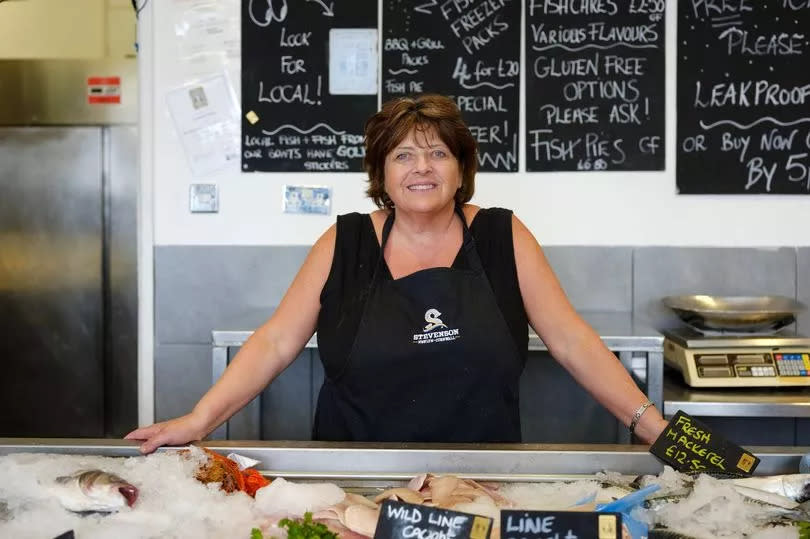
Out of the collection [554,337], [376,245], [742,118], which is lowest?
[554,337]

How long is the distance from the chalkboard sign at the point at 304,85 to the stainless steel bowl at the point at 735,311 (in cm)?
137

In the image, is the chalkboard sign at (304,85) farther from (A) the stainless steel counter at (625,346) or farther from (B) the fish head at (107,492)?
(B) the fish head at (107,492)

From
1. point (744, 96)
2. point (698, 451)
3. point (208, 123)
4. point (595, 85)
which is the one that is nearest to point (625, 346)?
point (595, 85)

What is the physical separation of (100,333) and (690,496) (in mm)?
3908

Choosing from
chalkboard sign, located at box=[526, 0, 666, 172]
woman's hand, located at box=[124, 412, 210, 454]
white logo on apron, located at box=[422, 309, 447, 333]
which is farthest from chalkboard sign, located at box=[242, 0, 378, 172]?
woman's hand, located at box=[124, 412, 210, 454]

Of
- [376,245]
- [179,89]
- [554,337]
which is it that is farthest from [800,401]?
[179,89]

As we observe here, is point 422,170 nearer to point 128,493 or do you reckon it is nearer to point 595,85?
point 128,493

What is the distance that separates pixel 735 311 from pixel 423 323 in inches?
58.9

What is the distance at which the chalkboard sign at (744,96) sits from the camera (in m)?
3.27

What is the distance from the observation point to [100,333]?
15.0 ft

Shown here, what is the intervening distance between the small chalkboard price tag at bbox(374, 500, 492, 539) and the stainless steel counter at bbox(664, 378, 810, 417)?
1845 mm

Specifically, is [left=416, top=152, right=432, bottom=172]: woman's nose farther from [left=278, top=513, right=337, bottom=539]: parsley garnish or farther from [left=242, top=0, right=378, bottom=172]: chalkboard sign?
[left=242, top=0, right=378, bottom=172]: chalkboard sign

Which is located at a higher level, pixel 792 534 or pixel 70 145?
pixel 70 145

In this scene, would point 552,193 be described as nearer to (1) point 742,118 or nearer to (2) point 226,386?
A: (1) point 742,118
